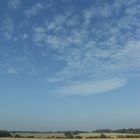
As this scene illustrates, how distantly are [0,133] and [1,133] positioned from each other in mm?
384

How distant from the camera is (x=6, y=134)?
9800cm

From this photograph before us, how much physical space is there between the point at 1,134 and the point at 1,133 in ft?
4.80

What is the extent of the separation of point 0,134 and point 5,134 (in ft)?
6.00

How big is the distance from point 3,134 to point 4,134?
0.34 meters

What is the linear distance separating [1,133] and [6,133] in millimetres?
1547

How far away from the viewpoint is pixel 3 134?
9725 centimetres

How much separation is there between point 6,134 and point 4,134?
2.25 ft

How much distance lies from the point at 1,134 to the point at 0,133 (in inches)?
48.5

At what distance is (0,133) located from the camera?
9800 centimetres

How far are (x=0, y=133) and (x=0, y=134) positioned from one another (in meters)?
1.66

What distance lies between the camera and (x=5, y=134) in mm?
97812

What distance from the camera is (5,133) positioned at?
9919cm

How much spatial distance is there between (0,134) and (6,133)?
3.09 metres

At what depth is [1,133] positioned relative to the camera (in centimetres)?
9831
